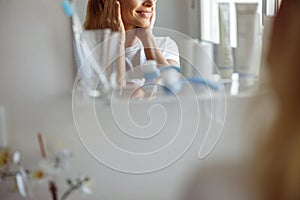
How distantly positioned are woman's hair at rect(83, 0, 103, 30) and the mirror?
33 mm

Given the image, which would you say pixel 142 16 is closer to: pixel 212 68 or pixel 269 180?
pixel 212 68

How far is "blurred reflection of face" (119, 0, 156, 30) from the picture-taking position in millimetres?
872

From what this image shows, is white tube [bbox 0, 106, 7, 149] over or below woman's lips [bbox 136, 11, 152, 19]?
below

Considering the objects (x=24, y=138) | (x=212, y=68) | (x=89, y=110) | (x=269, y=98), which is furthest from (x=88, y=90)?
(x=269, y=98)

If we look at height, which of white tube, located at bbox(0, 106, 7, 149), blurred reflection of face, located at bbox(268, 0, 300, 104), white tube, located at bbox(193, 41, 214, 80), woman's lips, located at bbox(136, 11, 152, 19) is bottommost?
white tube, located at bbox(0, 106, 7, 149)

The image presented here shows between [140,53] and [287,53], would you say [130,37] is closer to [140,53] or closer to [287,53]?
[140,53]

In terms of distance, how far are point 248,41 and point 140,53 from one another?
0.85 feet

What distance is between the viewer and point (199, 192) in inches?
37.9

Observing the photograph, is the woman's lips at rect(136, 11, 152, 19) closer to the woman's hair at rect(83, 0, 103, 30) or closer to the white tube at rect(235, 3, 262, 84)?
the woman's hair at rect(83, 0, 103, 30)

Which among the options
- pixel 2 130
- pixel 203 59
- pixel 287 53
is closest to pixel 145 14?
pixel 203 59

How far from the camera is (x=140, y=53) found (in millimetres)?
890

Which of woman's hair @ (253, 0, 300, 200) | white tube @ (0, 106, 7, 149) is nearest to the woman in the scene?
white tube @ (0, 106, 7, 149)

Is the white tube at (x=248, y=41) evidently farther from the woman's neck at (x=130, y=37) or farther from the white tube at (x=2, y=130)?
the white tube at (x=2, y=130)

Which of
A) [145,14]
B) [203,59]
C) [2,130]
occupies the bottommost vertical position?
[2,130]
